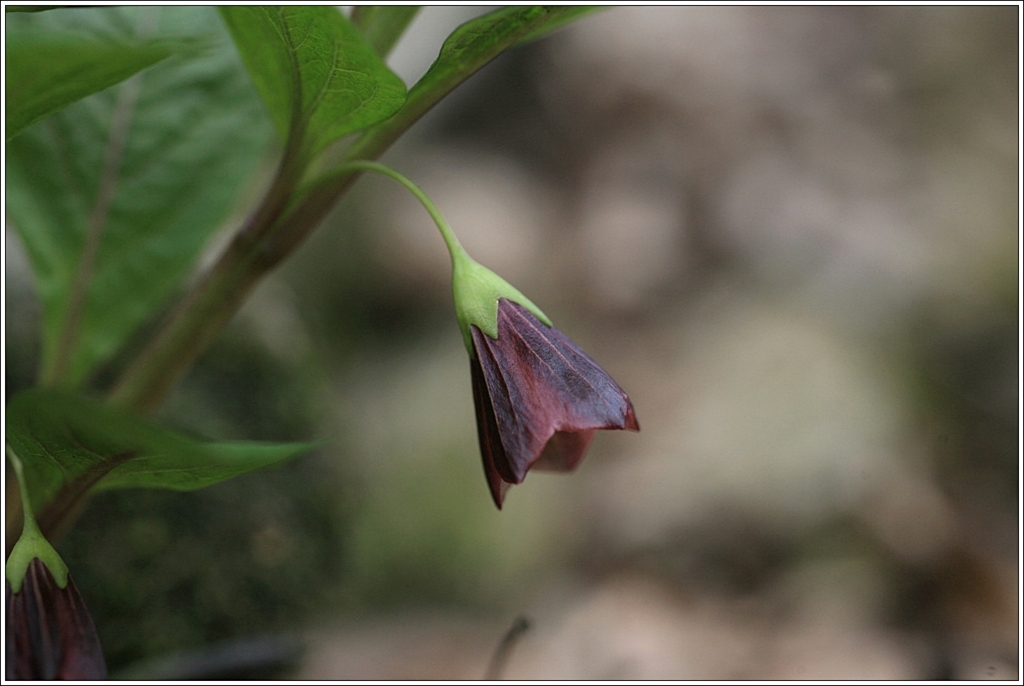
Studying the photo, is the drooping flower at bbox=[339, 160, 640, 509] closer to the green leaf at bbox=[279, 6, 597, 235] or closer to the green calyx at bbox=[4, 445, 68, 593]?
the green leaf at bbox=[279, 6, 597, 235]

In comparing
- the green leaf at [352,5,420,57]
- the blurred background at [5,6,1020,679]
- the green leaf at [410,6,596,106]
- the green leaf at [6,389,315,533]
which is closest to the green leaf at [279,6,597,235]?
the green leaf at [410,6,596,106]

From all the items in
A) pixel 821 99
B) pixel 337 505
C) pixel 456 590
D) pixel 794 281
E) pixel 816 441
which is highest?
pixel 821 99

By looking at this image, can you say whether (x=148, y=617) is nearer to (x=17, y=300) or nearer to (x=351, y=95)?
(x=17, y=300)

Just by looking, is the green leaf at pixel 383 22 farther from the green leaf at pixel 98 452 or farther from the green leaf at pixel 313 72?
the green leaf at pixel 98 452

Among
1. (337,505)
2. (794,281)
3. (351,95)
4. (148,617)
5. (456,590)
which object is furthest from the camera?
(794,281)

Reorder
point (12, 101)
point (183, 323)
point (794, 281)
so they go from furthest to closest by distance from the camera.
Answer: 1. point (794, 281)
2. point (183, 323)
3. point (12, 101)

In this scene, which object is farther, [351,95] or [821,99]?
[821,99]

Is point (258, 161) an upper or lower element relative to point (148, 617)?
upper

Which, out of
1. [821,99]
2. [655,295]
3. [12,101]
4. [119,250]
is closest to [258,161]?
[119,250]

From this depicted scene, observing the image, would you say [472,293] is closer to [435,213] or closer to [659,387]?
[435,213]
